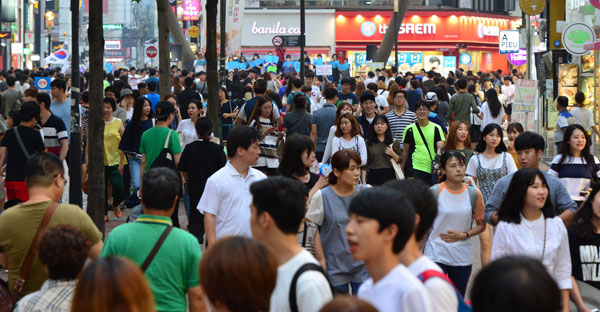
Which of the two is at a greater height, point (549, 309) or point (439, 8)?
point (439, 8)

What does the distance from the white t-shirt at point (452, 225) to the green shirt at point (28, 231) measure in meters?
2.82

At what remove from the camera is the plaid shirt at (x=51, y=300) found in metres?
4.51

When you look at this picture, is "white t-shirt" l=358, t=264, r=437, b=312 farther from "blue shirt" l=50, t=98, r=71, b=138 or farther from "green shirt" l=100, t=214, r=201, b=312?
"blue shirt" l=50, t=98, r=71, b=138

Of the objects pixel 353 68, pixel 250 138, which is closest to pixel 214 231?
pixel 250 138

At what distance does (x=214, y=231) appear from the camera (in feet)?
22.5

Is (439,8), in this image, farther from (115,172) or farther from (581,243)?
(581,243)

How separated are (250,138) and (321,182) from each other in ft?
2.33


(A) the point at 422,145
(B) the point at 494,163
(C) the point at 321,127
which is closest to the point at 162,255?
(B) the point at 494,163

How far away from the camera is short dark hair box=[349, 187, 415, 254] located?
12.8 ft

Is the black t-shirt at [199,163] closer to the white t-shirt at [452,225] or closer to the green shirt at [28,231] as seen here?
the white t-shirt at [452,225]

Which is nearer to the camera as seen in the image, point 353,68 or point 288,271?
point 288,271

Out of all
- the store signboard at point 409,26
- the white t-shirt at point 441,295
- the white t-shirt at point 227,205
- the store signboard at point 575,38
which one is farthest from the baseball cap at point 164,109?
the store signboard at point 409,26

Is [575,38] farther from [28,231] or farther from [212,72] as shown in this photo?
[28,231]

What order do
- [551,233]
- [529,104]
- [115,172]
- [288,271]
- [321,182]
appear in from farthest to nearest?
[529,104] < [115,172] < [321,182] < [551,233] < [288,271]
